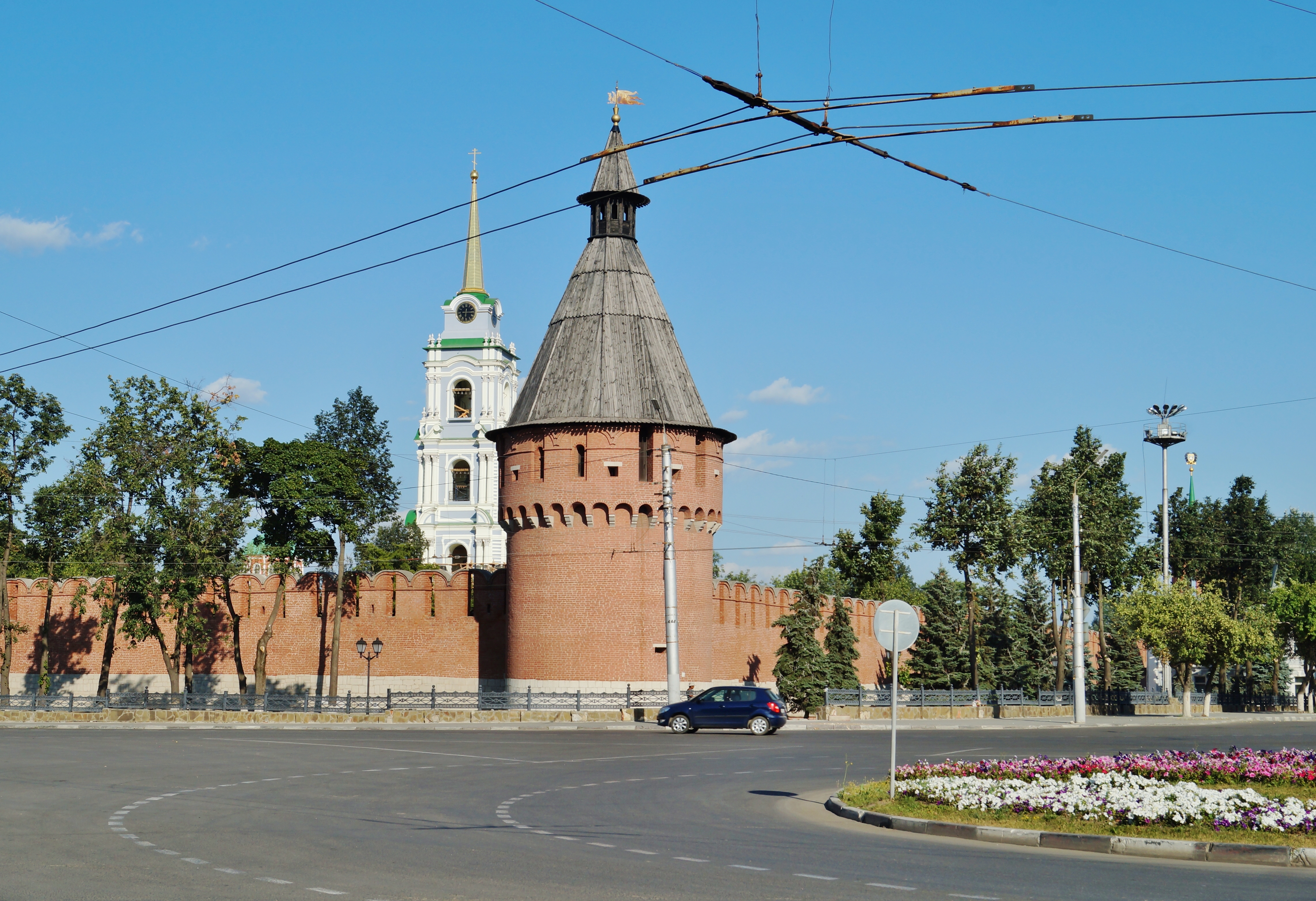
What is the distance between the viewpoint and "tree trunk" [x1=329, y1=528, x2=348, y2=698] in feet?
153

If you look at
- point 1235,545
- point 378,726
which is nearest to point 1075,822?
point 378,726

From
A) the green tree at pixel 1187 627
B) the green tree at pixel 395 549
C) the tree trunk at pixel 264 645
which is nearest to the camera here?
the tree trunk at pixel 264 645

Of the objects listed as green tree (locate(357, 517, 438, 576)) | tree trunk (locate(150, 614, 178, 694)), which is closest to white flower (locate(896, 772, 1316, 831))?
tree trunk (locate(150, 614, 178, 694))

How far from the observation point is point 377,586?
4856cm

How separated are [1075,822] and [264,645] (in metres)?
39.1

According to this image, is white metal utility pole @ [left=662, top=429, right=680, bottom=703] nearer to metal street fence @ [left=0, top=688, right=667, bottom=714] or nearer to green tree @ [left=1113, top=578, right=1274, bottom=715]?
metal street fence @ [left=0, top=688, right=667, bottom=714]

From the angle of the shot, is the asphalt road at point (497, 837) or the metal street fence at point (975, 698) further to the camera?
the metal street fence at point (975, 698)

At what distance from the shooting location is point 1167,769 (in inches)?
634

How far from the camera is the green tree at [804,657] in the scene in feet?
141

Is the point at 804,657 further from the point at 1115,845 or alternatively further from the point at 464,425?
the point at 464,425

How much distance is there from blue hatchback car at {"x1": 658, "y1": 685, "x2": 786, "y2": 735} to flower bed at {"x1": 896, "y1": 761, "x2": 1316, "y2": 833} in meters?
16.6

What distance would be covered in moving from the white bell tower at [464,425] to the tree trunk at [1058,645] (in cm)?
5682

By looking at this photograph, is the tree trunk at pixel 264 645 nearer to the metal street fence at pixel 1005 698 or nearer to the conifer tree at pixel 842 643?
the metal street fence at pixel 1005 698

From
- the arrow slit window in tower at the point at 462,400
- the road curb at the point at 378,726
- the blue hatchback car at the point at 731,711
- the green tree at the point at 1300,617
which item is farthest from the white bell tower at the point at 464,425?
the blue hatchback car at the point at 731,711
